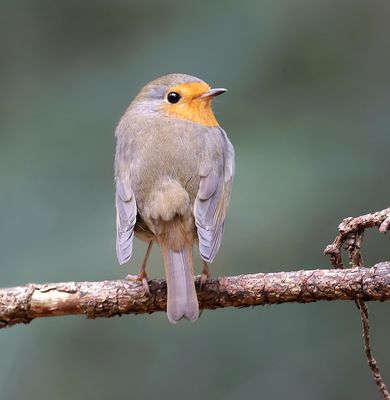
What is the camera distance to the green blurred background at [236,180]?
5.43 metres

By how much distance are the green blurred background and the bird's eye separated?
0.63 meters

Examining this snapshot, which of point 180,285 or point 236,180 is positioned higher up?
point 236,180

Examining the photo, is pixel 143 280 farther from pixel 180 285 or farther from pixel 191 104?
A: pixel 191 104

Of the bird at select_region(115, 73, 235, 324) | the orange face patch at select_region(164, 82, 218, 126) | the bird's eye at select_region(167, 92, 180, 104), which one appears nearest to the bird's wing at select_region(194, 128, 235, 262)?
the bird at select_region(115, 73, 235, 324)

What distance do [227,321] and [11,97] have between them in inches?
95.3

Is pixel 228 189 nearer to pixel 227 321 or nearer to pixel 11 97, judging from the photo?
pixel 227 321

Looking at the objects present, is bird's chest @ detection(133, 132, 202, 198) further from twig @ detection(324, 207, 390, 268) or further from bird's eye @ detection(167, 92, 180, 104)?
twig @ detection(324, 207, 390, 268)

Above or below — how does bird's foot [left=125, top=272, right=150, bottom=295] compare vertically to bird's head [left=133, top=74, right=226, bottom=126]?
below

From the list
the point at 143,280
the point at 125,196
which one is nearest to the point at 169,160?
the point at 125,196

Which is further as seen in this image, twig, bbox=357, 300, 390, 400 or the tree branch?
the tree branch

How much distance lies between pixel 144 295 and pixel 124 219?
16.3 inches

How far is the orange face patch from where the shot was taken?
5.32 meters

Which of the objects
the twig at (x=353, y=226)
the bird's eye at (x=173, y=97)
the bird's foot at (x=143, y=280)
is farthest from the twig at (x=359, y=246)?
the bird's eye at (x=173, y=97)

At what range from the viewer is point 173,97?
5371 millimetres
